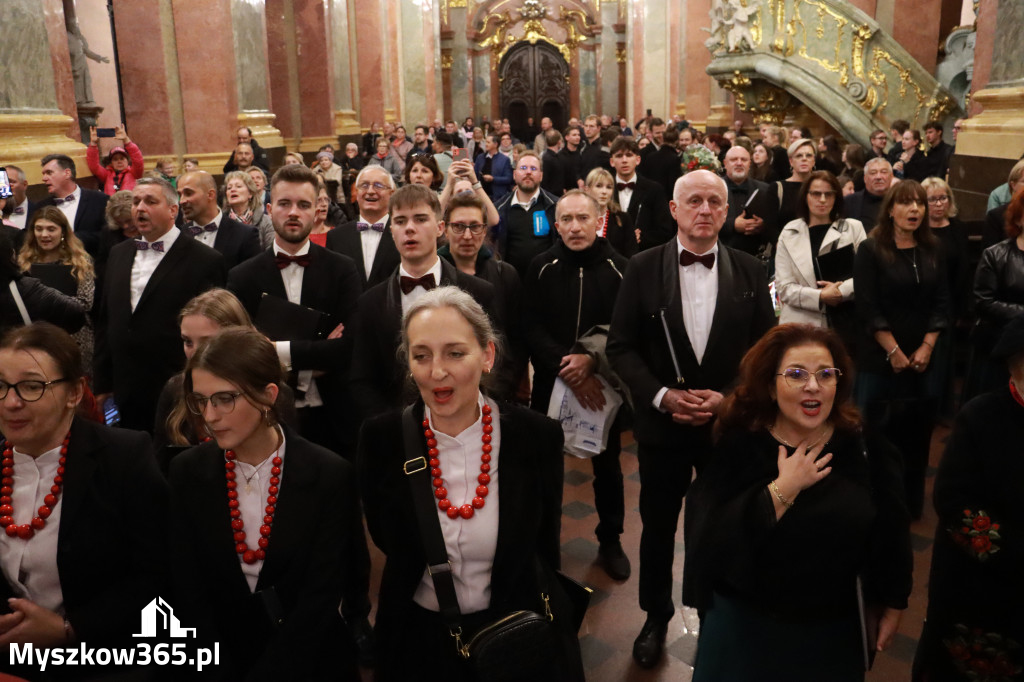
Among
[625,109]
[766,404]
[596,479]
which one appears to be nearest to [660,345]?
[766,404]

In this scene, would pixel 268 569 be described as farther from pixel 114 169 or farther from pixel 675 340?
pixel 114 169

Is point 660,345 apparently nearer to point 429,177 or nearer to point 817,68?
point 429,177

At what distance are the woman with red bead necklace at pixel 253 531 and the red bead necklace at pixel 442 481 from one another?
295 mm

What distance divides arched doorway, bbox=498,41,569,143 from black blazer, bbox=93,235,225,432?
33.8 metres

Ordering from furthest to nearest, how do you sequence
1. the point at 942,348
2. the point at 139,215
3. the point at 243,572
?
1. the point at 942,348
2. the point at 139,215
3. the point at 243,572

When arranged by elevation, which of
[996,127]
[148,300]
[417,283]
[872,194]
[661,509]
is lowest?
[661,509]

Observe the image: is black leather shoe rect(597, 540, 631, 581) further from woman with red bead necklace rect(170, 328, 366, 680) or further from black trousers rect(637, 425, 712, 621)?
woman with red bead necklace rect(170, 328, 366, 680)

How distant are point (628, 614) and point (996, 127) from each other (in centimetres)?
562

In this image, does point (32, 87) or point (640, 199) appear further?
point (32, 87)

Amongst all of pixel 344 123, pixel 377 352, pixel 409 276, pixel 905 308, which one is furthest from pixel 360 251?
pixel 344 123

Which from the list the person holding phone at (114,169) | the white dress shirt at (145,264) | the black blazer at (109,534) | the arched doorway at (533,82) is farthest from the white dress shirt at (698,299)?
the arched doorway at (533,82)

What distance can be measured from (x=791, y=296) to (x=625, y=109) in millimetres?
31748

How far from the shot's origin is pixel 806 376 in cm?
249

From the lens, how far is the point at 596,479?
4367 millimetres
